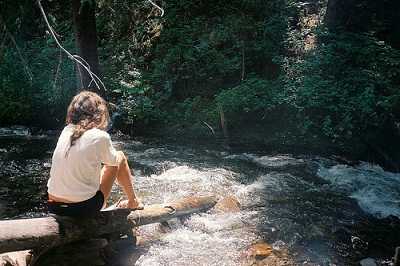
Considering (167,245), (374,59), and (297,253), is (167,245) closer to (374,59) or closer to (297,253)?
(297,253)

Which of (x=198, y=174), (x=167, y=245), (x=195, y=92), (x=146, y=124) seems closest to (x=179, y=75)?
(x=195, y=92)

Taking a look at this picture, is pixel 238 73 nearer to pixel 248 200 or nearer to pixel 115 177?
pixel 248 200

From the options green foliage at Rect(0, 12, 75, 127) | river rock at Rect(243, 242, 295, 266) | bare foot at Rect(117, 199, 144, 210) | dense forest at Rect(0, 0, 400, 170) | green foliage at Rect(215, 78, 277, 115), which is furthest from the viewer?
green foliage at Rect(0, 12, 75, 127)

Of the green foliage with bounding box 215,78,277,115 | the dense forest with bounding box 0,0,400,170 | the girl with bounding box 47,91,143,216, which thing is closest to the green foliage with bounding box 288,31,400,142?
the dense forest with bounding box 0,0,400,170

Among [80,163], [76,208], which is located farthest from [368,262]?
[80,163]

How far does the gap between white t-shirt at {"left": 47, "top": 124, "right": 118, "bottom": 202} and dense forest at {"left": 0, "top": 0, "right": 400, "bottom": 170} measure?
6621 mm

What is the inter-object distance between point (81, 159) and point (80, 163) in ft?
0.15

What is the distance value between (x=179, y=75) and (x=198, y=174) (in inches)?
213

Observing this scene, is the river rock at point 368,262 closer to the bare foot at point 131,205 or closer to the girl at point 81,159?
the bare foot at point 131,205

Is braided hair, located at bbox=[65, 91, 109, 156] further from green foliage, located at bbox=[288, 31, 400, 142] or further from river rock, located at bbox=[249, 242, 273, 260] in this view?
green foliage, located at bbox=[288, 31, 400, 142]

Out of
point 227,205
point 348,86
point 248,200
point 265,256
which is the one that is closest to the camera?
point 265,256

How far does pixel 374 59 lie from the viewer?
11.4 m

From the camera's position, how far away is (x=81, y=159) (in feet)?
15.5

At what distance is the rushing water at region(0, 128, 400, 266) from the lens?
19.7 ft
